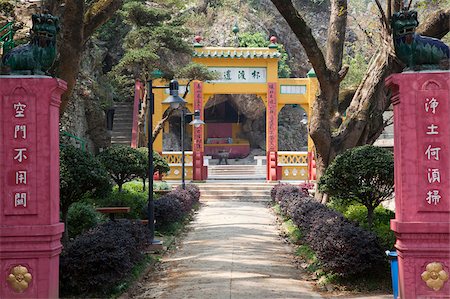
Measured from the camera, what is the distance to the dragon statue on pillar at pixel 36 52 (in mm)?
5516

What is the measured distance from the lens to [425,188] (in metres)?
5.38

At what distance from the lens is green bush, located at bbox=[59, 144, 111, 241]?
740 centimetres

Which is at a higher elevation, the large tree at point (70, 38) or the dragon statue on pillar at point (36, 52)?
the large tree at point (70, 38)

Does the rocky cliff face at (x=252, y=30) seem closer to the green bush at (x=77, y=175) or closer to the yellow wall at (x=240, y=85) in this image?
the yellow wall at (x=240, y=85)

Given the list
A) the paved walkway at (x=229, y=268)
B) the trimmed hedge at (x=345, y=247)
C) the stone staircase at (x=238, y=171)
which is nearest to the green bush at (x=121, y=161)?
the paved walkway at (x=229, y=268)

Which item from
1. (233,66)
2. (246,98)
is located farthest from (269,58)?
(246,98)

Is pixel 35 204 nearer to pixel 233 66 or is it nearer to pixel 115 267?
pixel 115 267

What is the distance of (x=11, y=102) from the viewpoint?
214 inches

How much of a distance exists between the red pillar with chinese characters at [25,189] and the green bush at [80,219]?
12.0 feet

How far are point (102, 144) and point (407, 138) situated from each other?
54.9ft

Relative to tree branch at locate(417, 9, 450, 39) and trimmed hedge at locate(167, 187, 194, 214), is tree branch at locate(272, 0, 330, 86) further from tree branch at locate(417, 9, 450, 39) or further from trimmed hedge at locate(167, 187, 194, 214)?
trimmed hedge at locate(167, 187, 194, 214)

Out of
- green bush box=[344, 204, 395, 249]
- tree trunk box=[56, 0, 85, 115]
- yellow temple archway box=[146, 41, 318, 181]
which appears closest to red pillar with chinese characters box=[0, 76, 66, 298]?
tree trunk box=[56, 0, 85, 115]

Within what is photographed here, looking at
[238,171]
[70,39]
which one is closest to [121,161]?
[70,39]

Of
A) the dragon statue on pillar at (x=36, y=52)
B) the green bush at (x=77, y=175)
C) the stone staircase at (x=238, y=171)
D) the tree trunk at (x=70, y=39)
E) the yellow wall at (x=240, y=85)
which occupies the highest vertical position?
the yellow wall at (x=240, y=85)
